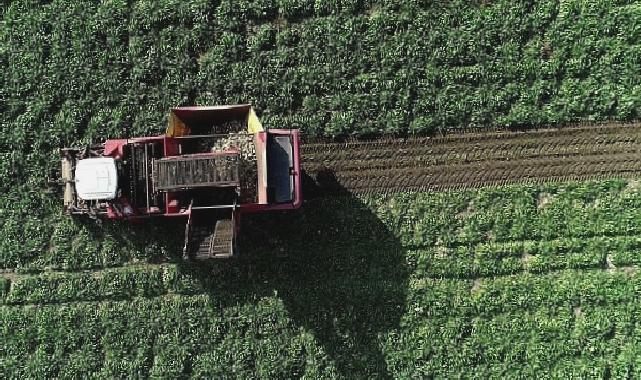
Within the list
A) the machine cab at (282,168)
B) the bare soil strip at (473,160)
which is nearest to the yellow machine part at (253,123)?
the machine cab at (282,168)

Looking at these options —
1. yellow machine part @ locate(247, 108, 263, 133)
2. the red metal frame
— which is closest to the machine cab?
the red metal frame

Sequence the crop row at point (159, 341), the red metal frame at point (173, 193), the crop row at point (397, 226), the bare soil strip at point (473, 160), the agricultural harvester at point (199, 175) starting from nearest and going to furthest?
the agricultural harvester at point (199, 175)
the red metal frame at point (173, 193)
the crop row at point (159, 341)
the crop row at point (397, 226)
the bare soil strip at point (473, 160)

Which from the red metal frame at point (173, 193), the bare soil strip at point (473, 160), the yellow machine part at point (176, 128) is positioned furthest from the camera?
the bare soil strip at point (473, 160)

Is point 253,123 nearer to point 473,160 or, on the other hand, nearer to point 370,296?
point 370,296

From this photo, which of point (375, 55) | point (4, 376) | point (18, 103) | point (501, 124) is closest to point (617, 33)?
point (501, 124)

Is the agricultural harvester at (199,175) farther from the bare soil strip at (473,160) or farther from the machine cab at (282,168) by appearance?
the bare soil strip at (473,160)

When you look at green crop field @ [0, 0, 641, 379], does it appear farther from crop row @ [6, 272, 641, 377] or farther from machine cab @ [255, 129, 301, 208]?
machine cab @ [255, 129, 301, 208]

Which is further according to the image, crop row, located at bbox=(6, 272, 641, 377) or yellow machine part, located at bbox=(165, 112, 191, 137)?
crop row, located at bbox=(6, 272, 641, 377)

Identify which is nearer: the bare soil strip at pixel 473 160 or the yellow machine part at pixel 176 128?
the yellow machine part at pixel 176 128
